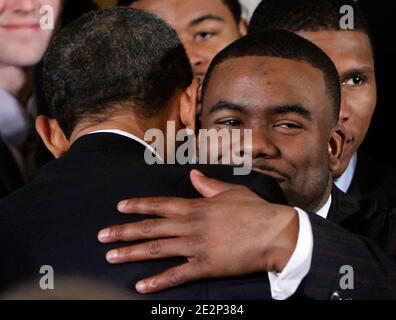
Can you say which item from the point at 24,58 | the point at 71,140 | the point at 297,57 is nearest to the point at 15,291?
the point at 71,140

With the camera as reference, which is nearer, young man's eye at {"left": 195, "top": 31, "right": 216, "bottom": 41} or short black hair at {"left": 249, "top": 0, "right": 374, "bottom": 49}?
short black hair at {"left": 249, "top": 0, "right": 374, "bottom": 49}

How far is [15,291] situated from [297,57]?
2.06ft

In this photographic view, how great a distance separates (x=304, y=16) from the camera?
1.86 metres

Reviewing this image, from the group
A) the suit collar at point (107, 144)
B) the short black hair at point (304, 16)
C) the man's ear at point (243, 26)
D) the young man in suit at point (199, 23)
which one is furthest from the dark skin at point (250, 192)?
the man's ear at point (243, 26)

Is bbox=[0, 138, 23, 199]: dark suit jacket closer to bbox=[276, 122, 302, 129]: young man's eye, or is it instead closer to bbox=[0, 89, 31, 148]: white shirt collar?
bbox=[0, 89, 31, 148]: white shirt collar

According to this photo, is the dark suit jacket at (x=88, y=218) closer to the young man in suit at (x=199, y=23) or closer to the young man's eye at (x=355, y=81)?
the young man's eye at (x=355, y=81)

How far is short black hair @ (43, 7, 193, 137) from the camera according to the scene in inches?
48.4

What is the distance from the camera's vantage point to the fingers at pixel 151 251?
1.09 metres

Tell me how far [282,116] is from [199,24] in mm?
737

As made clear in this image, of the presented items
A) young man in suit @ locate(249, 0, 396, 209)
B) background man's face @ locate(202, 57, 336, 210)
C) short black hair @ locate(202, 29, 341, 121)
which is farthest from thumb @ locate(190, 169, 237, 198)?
young man in suit @ locate(249, 0, 396, 209)

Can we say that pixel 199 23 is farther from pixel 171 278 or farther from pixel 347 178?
pixel 171 278

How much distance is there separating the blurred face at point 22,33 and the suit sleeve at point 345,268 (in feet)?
3.20

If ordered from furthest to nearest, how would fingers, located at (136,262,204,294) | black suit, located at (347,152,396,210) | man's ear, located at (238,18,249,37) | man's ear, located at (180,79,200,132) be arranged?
man's ear, located at (238,18,249,37) < black suit, located at (347,152,396,210) < man's ear, located at (180,79,200,132) < fingers, located at (136,262,204,294)
